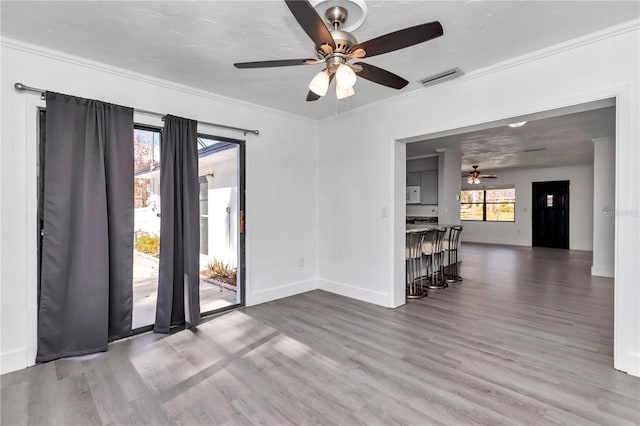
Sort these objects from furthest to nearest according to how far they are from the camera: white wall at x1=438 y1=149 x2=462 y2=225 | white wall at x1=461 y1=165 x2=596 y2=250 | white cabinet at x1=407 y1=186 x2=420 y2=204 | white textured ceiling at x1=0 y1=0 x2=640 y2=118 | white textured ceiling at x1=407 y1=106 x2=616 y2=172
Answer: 1. white wall at x1=461 y1=165 x2=596 y2=250
2. white cabinet at x1=407 y1=186 x2=420 y2=204
3. white wall at x1=438 y1=149 x2=462 y2=225
4. white textured ceiling at x1=407 y1=106 x2=616 y2=172
5. white textured ceiling at x1=0 y1=0 x2=640 y2=118

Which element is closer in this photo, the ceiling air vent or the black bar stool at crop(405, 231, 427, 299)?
the ceiling air vent

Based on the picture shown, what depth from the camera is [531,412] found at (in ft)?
6.58

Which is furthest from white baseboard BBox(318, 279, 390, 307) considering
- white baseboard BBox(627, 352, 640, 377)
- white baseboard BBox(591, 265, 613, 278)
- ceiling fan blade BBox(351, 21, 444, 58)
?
white baseboard BBox(591, 265, 613, 278)

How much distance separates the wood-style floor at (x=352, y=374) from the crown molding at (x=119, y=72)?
248 centimetres

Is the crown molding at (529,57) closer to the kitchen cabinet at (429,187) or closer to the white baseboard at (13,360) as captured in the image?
the kitchen cabinet at (429,187)

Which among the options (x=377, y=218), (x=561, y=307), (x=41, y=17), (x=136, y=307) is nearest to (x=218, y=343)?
(x=136, y=307)

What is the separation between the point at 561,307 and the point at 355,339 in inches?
114

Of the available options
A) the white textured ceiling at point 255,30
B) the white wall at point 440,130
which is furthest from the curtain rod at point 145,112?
the white wall at point 440,130

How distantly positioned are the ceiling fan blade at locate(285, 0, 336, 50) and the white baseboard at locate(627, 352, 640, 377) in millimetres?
3146

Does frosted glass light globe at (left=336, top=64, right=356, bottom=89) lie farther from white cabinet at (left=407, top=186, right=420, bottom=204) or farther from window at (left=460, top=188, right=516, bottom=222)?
window at (left=460, top=188, right=516, bottom=222)

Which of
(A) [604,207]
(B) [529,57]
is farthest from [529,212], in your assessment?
(B) [529,57]

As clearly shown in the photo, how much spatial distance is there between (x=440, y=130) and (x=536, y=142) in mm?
4108

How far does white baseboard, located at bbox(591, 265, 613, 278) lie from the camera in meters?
5.88

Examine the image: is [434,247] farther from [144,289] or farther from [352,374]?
[144,289]
